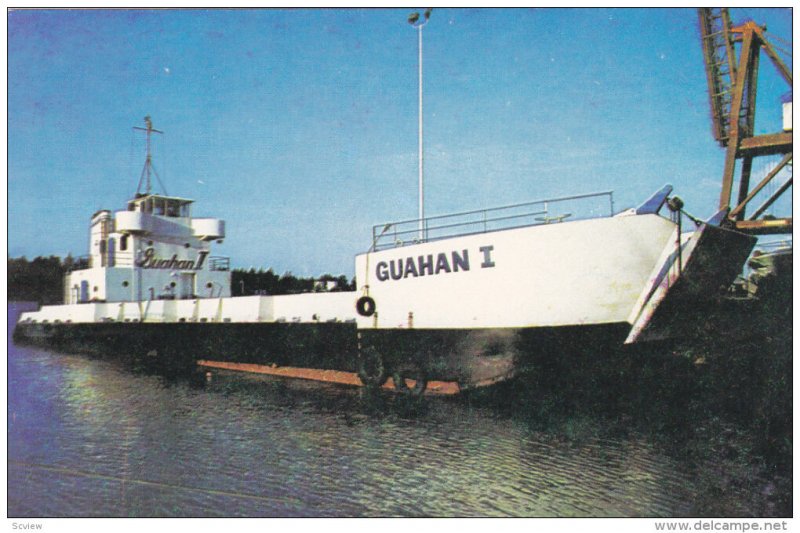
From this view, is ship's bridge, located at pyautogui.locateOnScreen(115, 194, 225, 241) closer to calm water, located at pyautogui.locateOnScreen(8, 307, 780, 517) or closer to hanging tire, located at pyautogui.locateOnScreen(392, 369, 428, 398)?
calm water, located at pyautogui.locateOnScreen(8, 307, 780, 517)

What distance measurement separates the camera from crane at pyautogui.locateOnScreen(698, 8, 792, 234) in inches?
447

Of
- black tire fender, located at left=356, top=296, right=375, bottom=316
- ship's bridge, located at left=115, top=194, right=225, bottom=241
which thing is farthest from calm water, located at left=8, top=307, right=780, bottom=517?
ship's bridge, located at left=115, top=194, right=225, bottom=241

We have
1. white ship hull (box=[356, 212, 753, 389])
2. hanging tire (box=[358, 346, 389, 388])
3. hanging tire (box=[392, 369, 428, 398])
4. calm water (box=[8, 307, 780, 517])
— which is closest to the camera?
calm water (box=[8, 307, 780, 517])

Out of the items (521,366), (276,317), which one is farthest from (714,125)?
(276,317)

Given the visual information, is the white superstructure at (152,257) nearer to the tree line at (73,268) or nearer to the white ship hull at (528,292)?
the tree line at (73,268)

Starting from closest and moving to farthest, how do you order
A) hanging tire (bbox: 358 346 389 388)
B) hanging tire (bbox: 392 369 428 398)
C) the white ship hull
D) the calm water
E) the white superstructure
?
the calm water, the white ship hull, hanging tire (bbox: 392 369 428 398), hanging tire (bbox: 358 346 389 388), the white superstructure

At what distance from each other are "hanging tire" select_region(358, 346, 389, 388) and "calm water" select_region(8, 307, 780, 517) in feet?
1.56

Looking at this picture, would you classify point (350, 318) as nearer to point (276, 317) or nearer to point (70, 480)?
point (276, 317)

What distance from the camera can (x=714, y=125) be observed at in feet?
48.6

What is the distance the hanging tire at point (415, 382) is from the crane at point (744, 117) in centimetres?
595

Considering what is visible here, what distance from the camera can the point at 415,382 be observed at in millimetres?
12656

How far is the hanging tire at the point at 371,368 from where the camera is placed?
12531mm

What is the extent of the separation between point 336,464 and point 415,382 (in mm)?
4295
